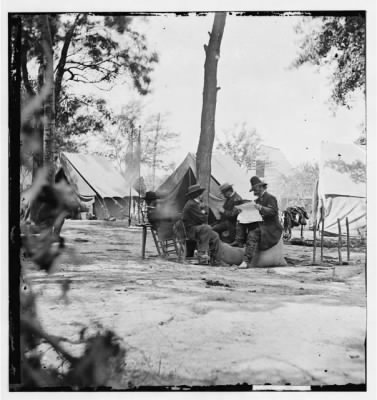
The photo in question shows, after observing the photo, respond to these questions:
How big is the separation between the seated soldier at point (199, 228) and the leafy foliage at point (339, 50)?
1357 millimetres

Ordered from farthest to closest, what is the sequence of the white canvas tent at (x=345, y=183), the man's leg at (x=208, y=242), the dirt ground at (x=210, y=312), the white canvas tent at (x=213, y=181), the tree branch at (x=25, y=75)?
the man's leg at (x=208, y=242)
the white canvas tent at (x=213, y=181)
the white canvas tent at (x=345, y=183)
the tree branch at (x=25, y=75)
the dirt ground at (x=210, y=312)

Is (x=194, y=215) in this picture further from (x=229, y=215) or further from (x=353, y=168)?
(x=353, y=168)

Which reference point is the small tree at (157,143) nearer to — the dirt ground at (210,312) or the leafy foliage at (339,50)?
the dirt ground at (210,312)

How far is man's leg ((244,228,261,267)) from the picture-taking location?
4598 mm

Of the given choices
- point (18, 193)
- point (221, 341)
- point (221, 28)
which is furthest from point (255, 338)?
point (221, 28)

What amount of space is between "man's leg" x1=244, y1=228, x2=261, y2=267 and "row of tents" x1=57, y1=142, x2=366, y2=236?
327mm

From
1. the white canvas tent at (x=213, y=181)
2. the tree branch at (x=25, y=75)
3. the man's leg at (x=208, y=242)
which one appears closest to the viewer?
the tree branch at (x=25, y=75)

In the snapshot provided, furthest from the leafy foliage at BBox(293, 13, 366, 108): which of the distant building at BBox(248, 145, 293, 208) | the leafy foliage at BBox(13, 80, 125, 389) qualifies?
the leafy foliage at BBox(13, 80, 125, 389)

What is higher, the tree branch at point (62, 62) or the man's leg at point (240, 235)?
the tree branch at point (62, 62)

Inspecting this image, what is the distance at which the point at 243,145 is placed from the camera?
4375mm

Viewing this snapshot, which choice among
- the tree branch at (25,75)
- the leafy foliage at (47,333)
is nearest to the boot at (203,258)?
the leafy foliage at (47,333)

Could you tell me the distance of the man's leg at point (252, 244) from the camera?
15.1 ft

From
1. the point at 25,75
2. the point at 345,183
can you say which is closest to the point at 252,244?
the point at 345,183

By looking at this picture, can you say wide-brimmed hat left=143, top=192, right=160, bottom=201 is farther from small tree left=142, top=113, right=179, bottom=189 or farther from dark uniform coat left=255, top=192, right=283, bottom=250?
dark uniform coat left=255, top=192, right=283, bottom=250
